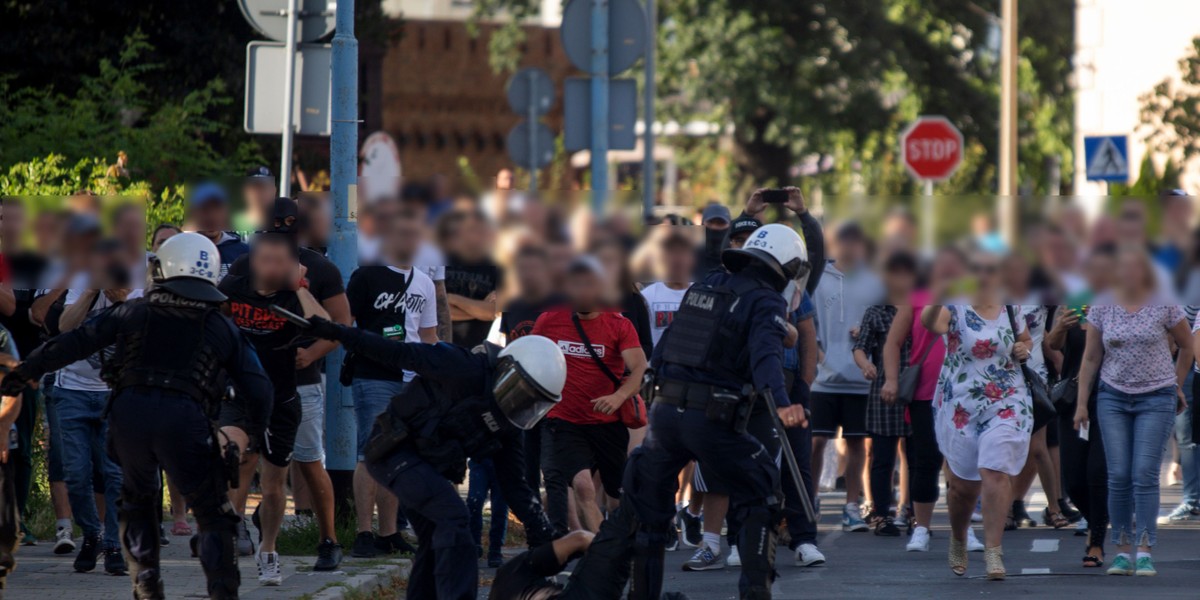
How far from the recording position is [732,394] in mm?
8883

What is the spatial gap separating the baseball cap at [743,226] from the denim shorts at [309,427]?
2.40 m

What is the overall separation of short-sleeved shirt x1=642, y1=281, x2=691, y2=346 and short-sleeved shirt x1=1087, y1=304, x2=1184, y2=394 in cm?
266

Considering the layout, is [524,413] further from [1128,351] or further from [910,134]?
[910,134]

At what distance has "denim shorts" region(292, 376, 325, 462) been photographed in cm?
1023

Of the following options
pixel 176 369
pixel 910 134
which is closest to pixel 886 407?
pixel 176 369

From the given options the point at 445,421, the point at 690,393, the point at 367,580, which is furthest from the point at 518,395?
the point at 367,580

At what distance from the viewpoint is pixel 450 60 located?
5384 cm

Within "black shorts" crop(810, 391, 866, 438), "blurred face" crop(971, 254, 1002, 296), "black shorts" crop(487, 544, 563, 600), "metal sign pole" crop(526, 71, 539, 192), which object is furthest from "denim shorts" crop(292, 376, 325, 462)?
"metal sign pole" crop(526, 71, 539, 192)

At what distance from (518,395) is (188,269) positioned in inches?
65.8

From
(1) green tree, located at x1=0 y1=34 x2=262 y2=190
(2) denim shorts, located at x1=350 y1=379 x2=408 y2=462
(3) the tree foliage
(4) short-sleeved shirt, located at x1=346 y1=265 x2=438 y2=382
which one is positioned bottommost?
(2) denim shorts, located at x1=350 y1=379 x2=408 y2=462

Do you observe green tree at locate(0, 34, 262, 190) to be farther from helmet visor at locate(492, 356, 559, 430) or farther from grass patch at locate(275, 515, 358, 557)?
helmet visor at locate(492, 356, 559, 430)

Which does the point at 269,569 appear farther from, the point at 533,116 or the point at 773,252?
the point at 533,116

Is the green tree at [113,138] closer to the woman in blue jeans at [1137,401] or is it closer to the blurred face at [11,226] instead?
the blurred face at [11,226]

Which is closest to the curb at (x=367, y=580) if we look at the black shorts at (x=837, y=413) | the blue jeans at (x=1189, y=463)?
the black shorts at (x=837, y=413)
